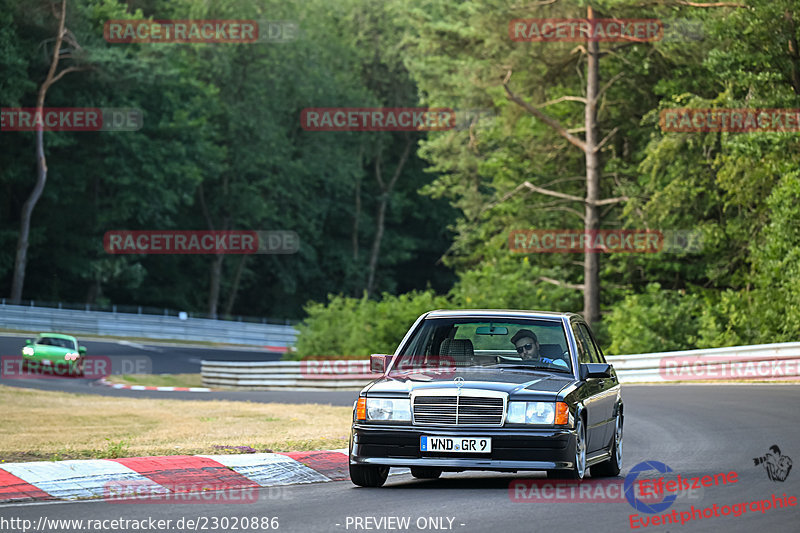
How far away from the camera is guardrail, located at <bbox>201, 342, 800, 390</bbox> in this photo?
2800 cm

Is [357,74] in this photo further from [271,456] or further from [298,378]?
[271,456]

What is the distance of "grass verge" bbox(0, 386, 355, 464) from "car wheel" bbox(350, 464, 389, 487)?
8.22 ft

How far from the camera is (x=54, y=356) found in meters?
40.4

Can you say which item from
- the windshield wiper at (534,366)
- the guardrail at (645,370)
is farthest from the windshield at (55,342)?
the windshield wiper at (534,366)

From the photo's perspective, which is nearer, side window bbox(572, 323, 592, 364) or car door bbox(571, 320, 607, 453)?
car door bbox(571, 320, 607, 453)

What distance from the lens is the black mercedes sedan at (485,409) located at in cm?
1057

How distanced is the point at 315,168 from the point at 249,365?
49511mm

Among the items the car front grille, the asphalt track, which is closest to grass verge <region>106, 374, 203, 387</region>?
the asphalt track

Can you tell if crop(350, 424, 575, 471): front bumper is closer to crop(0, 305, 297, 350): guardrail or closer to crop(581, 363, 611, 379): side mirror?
crop(581, 363, 611, 379): side mirror

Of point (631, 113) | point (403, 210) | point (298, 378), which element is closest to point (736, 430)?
point (298, 378)

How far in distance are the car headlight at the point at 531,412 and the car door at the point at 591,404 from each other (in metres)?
0.61

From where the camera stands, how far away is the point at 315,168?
286 feet

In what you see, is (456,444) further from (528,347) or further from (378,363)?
(528,347)

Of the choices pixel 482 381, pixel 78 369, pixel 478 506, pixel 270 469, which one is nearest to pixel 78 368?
pixel 78 369
